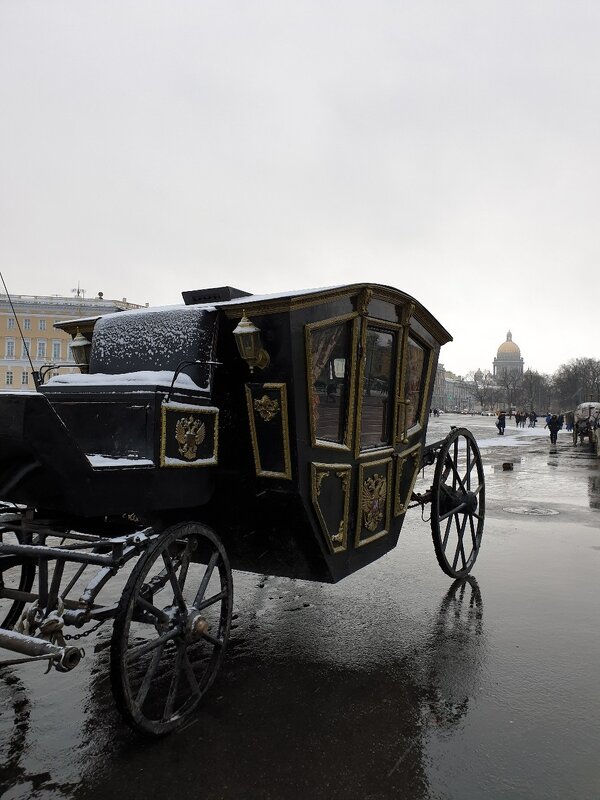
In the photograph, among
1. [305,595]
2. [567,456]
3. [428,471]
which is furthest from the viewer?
[567,456]

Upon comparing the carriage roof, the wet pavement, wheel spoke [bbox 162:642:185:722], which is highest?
the carriage roof

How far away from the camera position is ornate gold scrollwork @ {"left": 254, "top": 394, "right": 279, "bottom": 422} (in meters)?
3.54

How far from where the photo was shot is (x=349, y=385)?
13.4 ft

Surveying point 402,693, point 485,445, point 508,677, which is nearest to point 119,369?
point 402,693

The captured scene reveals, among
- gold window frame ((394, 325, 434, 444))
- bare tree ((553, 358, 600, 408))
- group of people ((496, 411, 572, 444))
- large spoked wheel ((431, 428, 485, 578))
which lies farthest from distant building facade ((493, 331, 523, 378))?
gold window frame ((394, 325, 434, 444))

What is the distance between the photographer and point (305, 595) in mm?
5348

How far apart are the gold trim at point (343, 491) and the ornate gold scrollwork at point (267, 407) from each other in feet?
1.38

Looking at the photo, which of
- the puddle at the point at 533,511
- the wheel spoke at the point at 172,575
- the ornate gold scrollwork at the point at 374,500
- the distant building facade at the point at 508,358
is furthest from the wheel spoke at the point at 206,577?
the distant building facade at the point at 508,358

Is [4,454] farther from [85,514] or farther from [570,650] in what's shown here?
[570,650]

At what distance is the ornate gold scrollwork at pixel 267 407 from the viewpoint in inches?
139

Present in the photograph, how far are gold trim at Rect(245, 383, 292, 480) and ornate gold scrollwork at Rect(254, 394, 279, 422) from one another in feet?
0.11

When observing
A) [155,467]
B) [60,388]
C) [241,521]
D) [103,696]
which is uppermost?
[60,388]

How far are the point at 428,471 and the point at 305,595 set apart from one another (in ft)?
36.0

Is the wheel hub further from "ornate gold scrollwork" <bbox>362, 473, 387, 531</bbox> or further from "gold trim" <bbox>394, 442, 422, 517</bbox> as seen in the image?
"gold trim" <bbox>394, 442, 422, 517</bbox>
